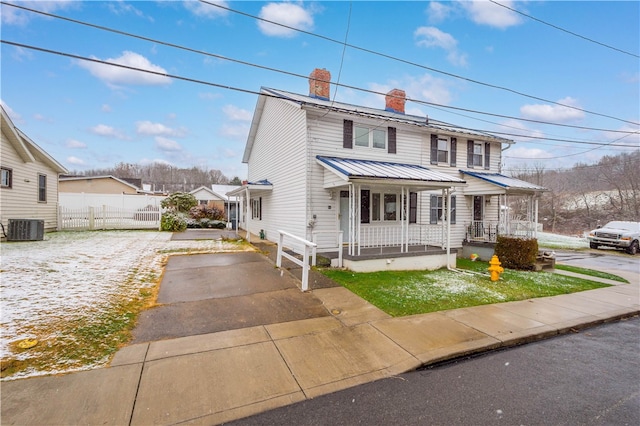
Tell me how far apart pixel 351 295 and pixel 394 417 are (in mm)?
3707

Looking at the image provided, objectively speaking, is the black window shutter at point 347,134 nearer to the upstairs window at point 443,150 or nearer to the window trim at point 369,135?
the window trim at point 369,135

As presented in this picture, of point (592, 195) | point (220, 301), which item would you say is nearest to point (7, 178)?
point (220, 301)

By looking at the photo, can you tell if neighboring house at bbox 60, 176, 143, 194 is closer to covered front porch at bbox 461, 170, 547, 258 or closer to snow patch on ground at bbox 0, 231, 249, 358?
snow patch on ground at bbox 0, 231, 249, 358

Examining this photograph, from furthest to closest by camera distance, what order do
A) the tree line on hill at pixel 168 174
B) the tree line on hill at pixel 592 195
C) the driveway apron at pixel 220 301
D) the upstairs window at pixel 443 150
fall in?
the tree line on hill at pixel 168 174 → the tree line on hill at pixel 592 195 → the upstairs window at pixel 443 150 → the driveway apron at pixel 220 301

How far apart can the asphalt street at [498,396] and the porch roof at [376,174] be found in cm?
559

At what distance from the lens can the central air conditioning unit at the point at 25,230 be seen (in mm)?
11891

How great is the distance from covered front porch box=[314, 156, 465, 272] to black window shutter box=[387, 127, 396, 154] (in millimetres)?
721

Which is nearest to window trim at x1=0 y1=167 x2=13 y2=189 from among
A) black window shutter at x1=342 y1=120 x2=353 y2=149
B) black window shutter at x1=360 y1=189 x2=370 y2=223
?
black window shutter at x1=342 y1=120 x2=353 y2=149

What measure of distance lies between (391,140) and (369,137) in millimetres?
1095

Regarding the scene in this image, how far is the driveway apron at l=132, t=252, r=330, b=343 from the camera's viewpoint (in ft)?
15.3

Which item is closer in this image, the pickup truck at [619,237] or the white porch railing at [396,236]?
the white porch railing at [396,236]

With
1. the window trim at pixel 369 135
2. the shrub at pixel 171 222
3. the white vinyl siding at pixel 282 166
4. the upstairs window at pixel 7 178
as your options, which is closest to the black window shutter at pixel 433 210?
the window trim at pixel 369 135

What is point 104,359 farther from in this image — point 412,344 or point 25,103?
point 25,103

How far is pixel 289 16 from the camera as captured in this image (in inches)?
294
